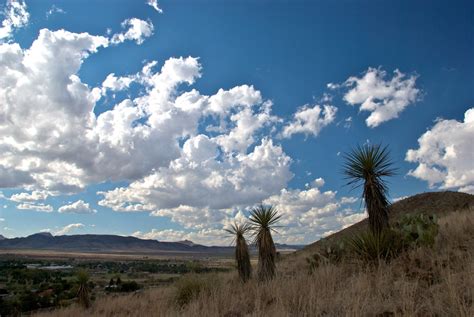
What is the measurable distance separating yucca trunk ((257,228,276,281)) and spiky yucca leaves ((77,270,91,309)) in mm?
12642

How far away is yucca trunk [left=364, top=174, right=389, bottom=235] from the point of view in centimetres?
1283

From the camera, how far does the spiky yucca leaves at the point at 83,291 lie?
2339cm

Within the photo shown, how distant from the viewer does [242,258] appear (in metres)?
16.8

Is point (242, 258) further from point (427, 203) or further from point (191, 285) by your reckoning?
point (427, 203)

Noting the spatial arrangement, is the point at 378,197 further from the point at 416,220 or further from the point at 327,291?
the point at 327,291

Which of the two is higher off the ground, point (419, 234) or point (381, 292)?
point (419, 234)

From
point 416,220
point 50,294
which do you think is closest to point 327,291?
point 416,220

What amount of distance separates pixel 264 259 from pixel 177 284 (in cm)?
345

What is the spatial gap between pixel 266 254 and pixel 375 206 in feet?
15.6

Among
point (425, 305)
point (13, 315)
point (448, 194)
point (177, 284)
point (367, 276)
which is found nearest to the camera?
point (425, 305)

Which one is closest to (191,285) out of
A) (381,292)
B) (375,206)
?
(375,206)

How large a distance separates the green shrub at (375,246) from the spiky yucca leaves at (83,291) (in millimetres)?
17669

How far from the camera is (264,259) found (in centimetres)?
1562

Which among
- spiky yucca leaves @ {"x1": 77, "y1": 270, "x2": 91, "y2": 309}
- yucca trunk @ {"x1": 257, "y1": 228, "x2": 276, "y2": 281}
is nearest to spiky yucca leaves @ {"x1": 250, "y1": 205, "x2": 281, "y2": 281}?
yucca trunk @ {"x1": 257, "y1": 228, "x2": 276, "y2": 281}
